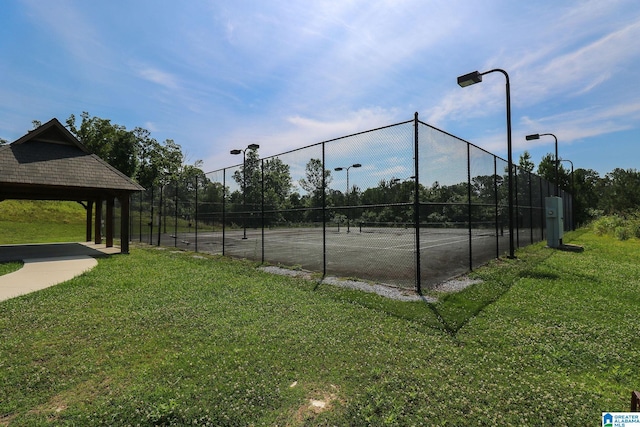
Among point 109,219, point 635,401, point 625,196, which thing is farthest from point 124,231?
point 625,196

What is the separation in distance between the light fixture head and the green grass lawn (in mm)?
5257

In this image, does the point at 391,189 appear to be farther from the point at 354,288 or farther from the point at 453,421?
the point at 453,421

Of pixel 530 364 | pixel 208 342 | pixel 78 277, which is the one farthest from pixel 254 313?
pixel 78 277

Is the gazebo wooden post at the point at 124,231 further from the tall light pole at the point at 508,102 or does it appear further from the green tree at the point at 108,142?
the green tree at the point at 108,142

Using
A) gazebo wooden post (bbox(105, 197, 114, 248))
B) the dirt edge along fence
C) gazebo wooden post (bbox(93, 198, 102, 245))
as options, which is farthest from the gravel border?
gazebo wooden post (bbox(93, 198, 102, 245))

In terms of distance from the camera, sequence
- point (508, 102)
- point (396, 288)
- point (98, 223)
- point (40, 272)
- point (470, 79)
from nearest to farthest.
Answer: point (396, 288), point (470, 79), point (40, 272), point (508, 102), point (98, 223)

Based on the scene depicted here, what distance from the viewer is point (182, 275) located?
7.64m

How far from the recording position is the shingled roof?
11.0 m

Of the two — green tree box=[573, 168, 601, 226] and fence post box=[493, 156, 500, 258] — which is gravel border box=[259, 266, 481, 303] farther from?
green tree box=[573, 168, 601, 226]

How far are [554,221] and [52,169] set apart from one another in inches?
779

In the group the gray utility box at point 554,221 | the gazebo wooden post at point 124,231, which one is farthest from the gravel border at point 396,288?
the gazebo wooden post at point 124,231

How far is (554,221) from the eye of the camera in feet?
39.8

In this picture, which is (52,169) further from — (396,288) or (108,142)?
(108,142)

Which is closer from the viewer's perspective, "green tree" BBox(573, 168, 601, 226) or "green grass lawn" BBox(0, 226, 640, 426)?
"green grass lawn" BBox(0, 226, 640, 426)
